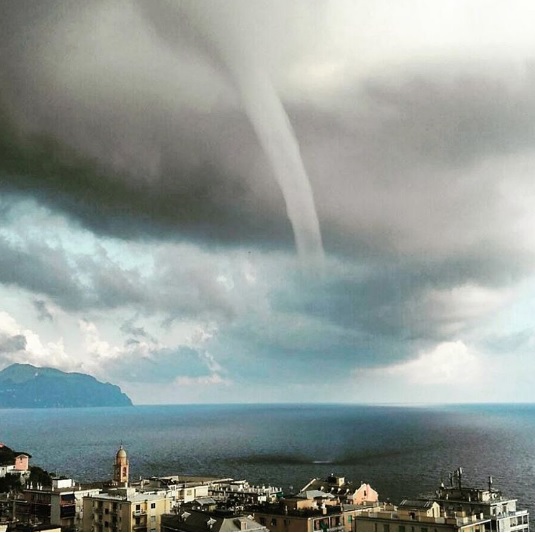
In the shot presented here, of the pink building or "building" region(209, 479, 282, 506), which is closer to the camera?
"building" region(209, 479, 282, 506)

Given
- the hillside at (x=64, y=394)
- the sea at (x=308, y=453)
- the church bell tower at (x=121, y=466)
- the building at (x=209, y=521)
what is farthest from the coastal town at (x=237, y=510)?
the hillside at (x=64, y=394)

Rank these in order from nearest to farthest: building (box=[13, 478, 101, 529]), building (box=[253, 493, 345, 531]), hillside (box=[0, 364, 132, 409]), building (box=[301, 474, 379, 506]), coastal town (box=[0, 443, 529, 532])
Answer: coastal town (box=[0, 443, 529, 532]), building (box=[253, 493, 345, 531]), building (box=[13, 478, 101, 529]), building (box=[301, 474, 379, 506]), hillside (box=[0, 364, 132, 409])

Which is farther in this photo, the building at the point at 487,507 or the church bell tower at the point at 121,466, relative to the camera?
the church bell tower at the point at 121,466

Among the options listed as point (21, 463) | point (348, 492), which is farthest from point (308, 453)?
point (348, 492)

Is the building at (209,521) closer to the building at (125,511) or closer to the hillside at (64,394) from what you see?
the building at (125,511)

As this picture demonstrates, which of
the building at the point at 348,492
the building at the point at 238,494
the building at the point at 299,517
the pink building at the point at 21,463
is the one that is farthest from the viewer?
the pink building at the point at 21,463

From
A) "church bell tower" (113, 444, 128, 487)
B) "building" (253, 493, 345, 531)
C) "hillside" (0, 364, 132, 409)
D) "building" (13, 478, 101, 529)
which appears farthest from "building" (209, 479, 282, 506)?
"hillside" (0, 364, 132, 409)

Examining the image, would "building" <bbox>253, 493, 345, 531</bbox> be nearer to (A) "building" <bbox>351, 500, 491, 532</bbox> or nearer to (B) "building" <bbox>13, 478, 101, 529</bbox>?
(A) "building" <bbox>351, 500, 491, 532</bbox>

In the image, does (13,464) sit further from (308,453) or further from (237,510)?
(308,453)

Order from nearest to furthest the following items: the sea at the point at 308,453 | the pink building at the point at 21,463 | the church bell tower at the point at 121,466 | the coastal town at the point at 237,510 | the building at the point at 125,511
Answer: the coastal town at the point at 237,510
the building at the point at 125,511
the church bell tower at the point at 121,466
the pink building at the point at 21,463
the sea at the point at 308,453
